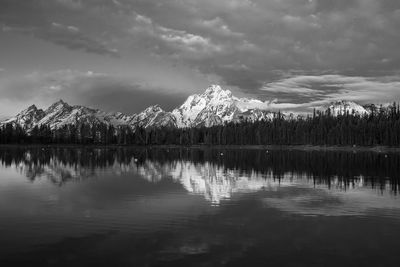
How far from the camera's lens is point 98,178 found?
52.9 m

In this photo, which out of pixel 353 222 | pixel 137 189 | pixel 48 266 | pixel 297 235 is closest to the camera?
pixel 48 266

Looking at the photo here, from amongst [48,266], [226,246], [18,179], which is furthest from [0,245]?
[18,179]

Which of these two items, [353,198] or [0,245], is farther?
[353,198]

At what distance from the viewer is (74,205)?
31719mm

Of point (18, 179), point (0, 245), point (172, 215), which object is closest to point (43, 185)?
point (18, 179)

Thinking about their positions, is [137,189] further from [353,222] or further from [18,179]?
[353,222]

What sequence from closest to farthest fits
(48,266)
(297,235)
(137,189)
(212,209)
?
(48,266) < (297,235) < (212,209) < (137,189)

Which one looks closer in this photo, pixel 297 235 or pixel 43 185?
pixel 297 235

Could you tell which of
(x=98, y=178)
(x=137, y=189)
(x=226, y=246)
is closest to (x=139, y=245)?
(x=226, y=246)

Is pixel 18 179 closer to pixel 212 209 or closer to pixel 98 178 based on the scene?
pixel 98 178

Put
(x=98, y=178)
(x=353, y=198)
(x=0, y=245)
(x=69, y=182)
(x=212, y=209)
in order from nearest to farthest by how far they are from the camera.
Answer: (x=0, y=245) < (x=212, y=209) < (x=353, y=198) < (x=69, y=182) < (x=98, y=178)

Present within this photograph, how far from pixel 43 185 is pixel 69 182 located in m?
3.47

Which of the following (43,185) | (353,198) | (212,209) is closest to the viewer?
(212,209)

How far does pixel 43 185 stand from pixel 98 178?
9.06 meters
